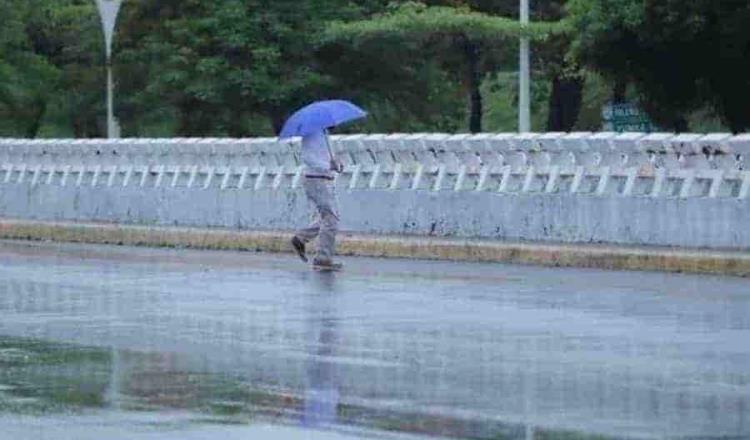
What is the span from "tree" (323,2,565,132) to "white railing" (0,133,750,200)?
12.2m

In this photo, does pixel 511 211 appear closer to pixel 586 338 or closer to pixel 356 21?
pixel 586 338

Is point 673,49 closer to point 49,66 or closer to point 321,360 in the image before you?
point 49,66

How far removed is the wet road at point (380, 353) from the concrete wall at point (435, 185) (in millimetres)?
2703

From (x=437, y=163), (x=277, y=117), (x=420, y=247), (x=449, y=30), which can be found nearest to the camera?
(x=420, y=247)

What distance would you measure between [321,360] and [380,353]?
530 millimetres

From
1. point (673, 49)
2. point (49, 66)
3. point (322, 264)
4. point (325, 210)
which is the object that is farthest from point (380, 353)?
point (49, 66)

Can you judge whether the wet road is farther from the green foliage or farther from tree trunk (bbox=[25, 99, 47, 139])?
tree trunk (bbox=[25, 99, 47, 139])

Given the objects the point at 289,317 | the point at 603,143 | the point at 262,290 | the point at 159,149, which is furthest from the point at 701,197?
the point at 159,149

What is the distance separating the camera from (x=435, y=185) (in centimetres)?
2953

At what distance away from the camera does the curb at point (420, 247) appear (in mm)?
23234

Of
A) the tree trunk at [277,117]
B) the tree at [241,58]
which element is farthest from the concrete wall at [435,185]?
the tree trunk at [277,117]

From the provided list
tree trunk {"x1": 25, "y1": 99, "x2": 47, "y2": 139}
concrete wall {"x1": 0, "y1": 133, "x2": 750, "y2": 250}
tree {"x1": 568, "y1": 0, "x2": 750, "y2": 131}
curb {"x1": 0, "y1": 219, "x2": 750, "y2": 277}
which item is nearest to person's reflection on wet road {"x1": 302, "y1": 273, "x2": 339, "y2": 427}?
curb {"x1": 0, "y1": 219, "x2": 750, "y2": 277}

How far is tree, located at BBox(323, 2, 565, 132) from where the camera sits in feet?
156

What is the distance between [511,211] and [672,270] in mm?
5028
